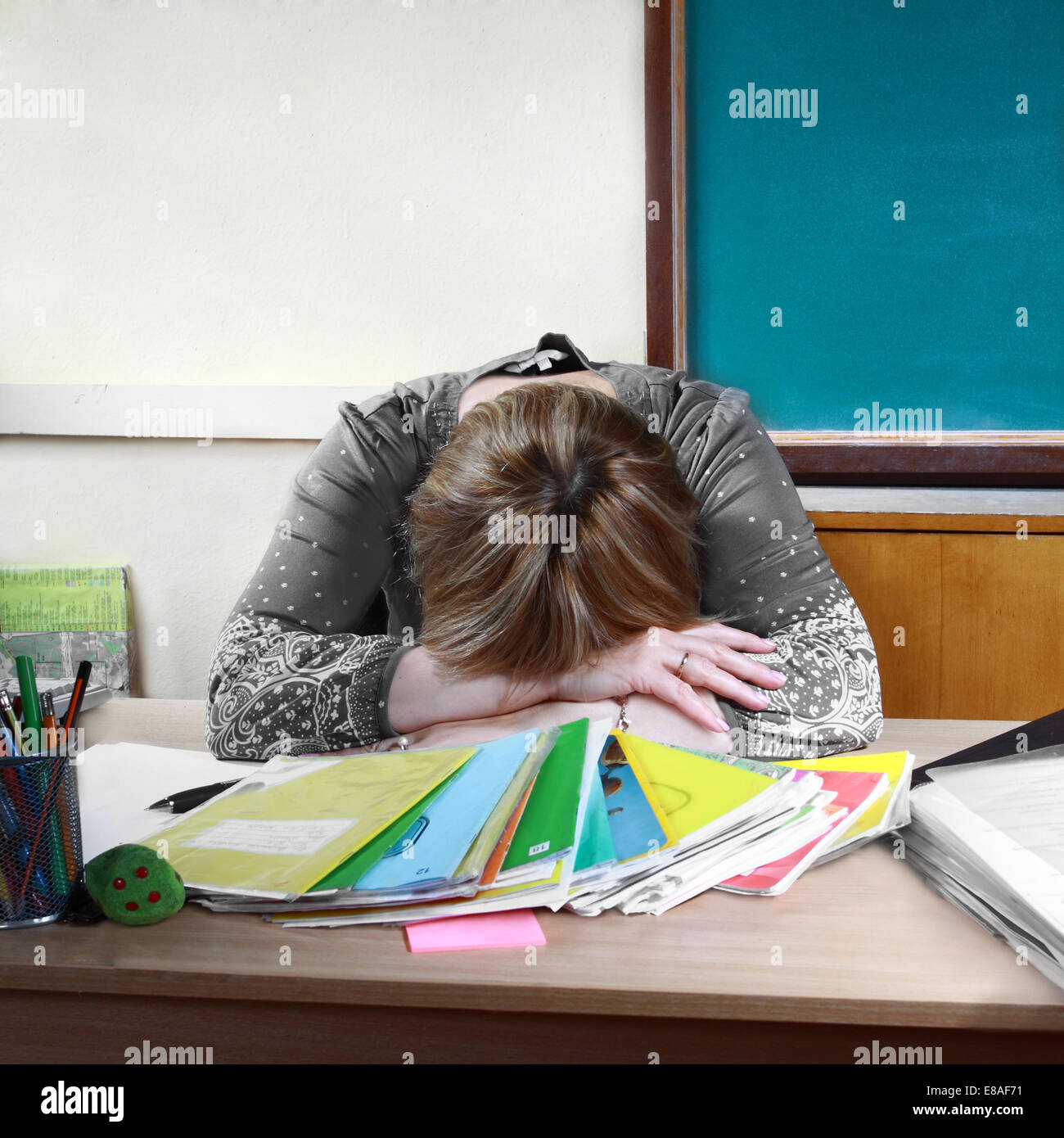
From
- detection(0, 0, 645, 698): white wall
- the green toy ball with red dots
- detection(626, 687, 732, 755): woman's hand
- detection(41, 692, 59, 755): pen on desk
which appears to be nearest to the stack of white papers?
detection(626, 687, 732, 755): woman's hand

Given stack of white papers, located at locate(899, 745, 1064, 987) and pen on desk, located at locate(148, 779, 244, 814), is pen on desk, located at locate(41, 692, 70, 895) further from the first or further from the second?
stack of white papers, located at locate(899, 745, 1064, 987)

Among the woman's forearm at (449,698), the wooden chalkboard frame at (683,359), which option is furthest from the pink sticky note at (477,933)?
the wooden chalkboard frame at (683,359)

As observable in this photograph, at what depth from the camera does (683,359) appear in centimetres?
170

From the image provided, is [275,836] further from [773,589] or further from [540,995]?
[773,589]

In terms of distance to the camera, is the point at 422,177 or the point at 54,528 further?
the point at 54,528

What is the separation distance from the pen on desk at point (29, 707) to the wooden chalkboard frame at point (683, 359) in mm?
1322

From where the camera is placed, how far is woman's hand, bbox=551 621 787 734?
0.88 m

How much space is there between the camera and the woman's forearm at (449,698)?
89 centimetres

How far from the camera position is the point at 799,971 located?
47 cm

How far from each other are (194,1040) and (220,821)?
6.6 inches

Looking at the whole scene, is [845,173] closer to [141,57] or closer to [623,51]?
[623,51]

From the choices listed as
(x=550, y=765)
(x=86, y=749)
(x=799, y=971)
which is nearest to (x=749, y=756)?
(x=550, y=765)

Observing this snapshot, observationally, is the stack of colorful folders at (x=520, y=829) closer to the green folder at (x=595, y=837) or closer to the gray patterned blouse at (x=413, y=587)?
the green folder at (x=595, y=837)
